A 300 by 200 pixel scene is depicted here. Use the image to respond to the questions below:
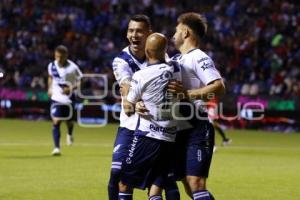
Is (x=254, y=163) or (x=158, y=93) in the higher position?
(x=158, y=93)

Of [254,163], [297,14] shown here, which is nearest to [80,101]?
[297,14]

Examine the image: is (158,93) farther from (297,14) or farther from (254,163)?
(297,14)

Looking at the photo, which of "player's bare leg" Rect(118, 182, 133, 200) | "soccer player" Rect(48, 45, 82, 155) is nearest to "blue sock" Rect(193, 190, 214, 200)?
"player's bare leg" Rect(118, 182, 133, 200)

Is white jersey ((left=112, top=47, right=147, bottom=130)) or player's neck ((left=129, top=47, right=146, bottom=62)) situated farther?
player's neck ((left=129, top=47, right=146, bottom=62))

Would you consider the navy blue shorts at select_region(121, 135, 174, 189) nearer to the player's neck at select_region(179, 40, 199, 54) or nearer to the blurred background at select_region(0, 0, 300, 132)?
the player's neck at select_region(179, 40, 199, 54)

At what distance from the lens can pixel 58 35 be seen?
36.1 meters

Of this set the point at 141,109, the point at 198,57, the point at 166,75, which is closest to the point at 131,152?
the point at 141,109

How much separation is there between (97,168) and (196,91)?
7535 mm

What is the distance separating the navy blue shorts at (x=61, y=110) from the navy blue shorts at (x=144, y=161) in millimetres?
11043

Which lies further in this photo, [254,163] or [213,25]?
[213,25]

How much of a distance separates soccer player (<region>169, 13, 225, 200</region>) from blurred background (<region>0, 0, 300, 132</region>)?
63.0ft

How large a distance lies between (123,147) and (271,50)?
21754mm

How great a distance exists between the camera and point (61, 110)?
64.2 feet

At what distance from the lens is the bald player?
7.86 m
